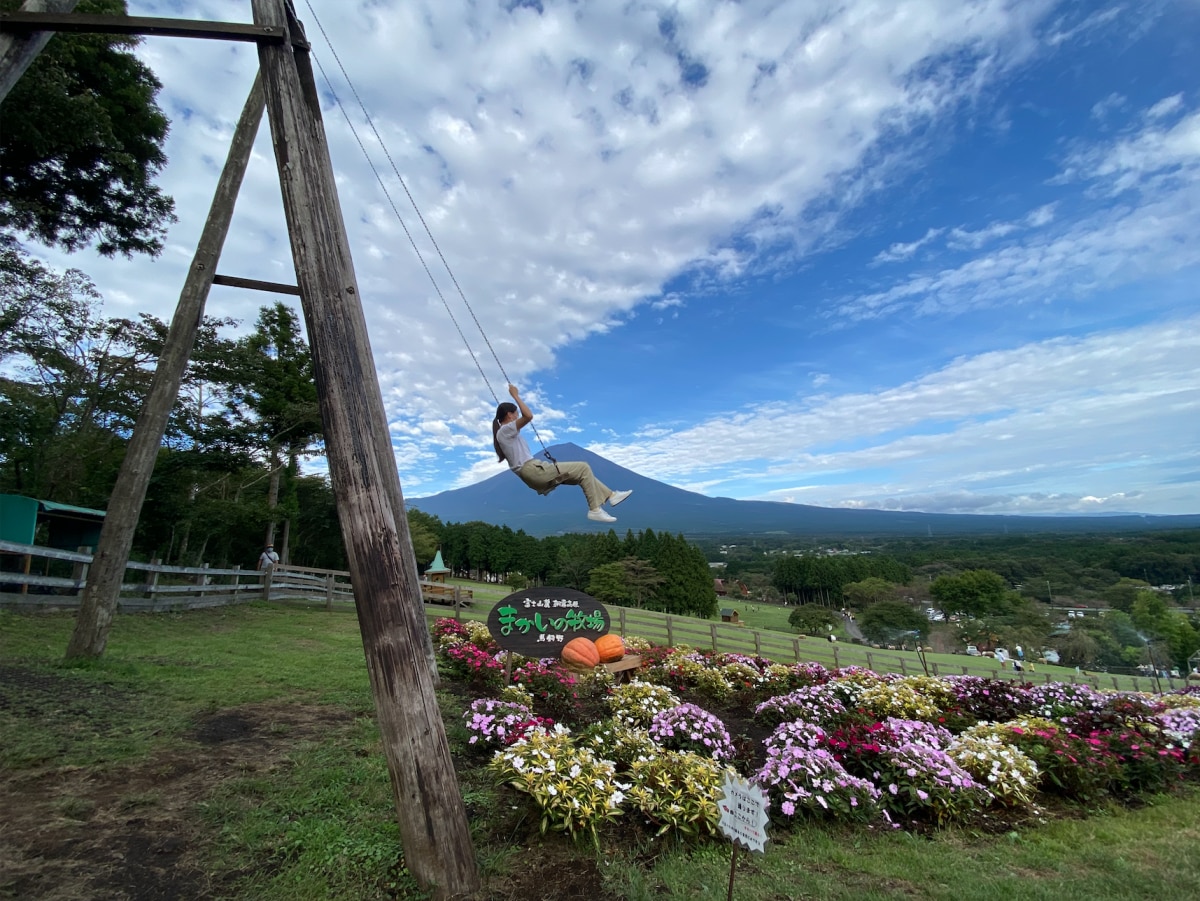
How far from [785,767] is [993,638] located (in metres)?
48.9

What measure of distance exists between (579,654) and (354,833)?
15.5ft

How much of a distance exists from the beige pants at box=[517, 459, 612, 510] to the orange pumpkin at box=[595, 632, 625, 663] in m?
3.38

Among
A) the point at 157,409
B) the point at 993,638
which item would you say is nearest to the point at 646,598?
the point at 993,638

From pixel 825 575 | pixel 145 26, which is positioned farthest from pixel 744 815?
pixel 825 575

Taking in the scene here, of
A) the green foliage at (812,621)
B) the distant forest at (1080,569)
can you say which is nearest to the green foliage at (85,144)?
the green foliage at (812,621)

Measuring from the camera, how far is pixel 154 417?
6148 millimetres

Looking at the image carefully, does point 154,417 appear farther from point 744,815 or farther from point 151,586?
point 744,815

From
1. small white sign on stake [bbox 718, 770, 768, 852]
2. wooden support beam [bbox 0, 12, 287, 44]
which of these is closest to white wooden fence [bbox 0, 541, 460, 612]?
wooden support beam [bbox 0, 12, 287, 44]

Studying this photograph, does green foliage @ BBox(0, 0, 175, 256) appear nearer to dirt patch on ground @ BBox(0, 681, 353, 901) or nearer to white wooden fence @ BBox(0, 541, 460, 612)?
white wooden fence @ BBox(0, 541, 460, 612)

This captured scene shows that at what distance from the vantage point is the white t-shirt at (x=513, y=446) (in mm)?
5230

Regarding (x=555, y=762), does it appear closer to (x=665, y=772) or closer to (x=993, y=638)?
(x=665, y=772)

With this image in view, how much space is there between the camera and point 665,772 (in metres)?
3.57

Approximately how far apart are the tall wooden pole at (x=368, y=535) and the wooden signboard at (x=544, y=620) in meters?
4.56

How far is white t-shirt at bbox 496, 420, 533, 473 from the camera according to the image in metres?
5.23
